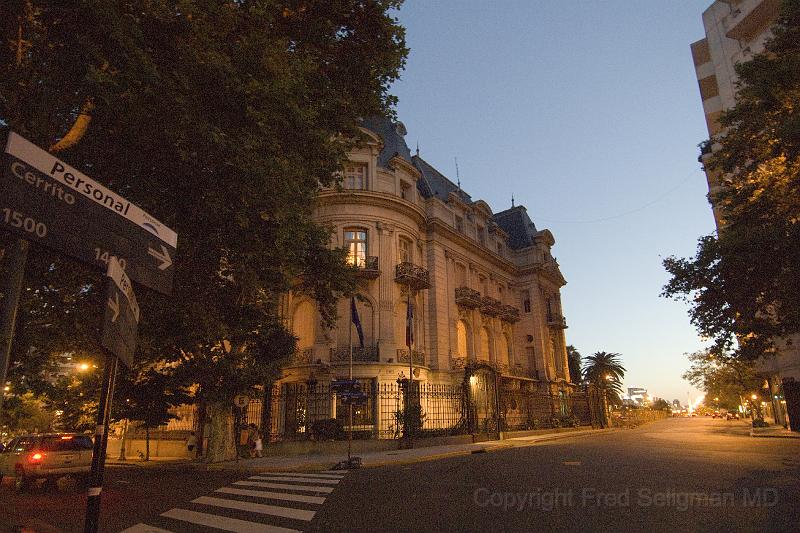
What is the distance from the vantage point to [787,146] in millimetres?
15586

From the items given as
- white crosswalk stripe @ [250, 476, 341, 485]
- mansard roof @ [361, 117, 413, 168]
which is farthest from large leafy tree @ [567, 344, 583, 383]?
white crosswalk stripe @ [250, 476, 341, 485]

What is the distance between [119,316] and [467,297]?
112 feet

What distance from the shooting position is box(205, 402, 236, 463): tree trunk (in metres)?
18.5

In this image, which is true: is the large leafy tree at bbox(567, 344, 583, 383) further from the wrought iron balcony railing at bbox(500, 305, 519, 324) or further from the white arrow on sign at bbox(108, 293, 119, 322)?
the white arrow on sign at bbox(108, 293, 119, 322)

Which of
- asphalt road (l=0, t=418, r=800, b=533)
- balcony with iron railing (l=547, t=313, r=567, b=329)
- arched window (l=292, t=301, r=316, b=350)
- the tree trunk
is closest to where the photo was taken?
asphalt road (l=0, t=418, r=800, b=533)

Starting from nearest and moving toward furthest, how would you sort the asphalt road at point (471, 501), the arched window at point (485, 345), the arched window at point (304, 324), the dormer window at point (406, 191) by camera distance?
the asphalt road at point (471, 501), the arched window at point (304, 324), the dormer window at point (406, 191), the arched window at point (485, 345)

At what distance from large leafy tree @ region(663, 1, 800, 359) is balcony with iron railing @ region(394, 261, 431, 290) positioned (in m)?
15.1

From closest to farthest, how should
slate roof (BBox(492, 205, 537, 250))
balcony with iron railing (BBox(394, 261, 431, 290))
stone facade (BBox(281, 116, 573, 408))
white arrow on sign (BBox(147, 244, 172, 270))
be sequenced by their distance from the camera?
1. white arrow on sign (BBox(147, 244, 172, 270))
2. stone facade (BBox(281, 116, 573, 408))
3. balcony with iron railing (BBox(394, 261, 431, 290))
4. slate roof (BBox(492, 205, 537, 250))

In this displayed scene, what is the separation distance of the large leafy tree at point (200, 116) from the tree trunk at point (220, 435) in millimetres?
6553

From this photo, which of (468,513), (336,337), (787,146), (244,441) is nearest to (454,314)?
(336,337)

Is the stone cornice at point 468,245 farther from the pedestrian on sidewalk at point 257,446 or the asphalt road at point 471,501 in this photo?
the asphalt road at point 471,501

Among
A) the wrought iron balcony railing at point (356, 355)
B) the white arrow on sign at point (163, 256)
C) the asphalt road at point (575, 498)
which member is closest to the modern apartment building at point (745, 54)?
the wrought iron balcony railing at point (356, 355)

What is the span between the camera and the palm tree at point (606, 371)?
55.4 meters

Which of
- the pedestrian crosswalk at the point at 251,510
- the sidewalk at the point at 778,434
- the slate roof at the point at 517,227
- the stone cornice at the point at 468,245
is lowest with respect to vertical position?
the sidewalk at the point at 778,434
